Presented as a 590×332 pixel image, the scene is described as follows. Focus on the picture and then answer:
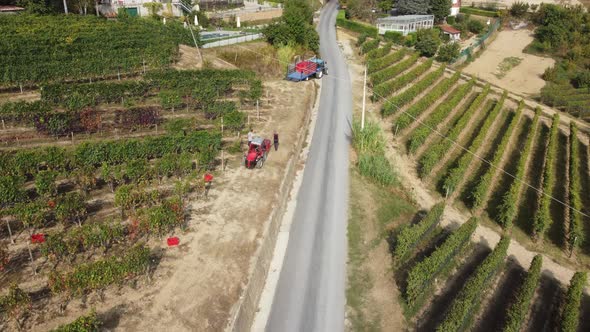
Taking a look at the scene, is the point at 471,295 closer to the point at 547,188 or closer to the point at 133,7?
the point at 547,188

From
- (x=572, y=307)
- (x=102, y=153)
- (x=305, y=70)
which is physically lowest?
(x=572, y=307)

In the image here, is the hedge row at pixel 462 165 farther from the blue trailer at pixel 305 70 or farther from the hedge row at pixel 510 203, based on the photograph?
the blue trailer at pixel 305 70

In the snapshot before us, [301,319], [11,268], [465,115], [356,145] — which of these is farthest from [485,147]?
[11,268]

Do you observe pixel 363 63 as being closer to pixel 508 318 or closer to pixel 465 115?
pixel 465 115

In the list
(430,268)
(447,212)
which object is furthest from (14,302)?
(447,212)

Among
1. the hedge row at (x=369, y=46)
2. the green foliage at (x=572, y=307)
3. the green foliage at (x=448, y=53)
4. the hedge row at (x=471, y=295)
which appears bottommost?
the green foliage at (x=572, y=307)

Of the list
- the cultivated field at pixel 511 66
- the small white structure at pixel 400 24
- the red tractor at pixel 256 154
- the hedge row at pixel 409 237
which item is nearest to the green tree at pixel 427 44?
the cultivated field at pixel 511 66
